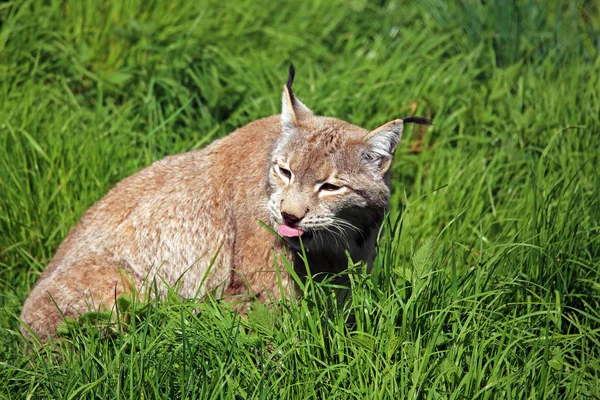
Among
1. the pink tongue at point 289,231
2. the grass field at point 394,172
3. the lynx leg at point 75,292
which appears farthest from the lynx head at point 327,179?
the lynx leg at point 75,292

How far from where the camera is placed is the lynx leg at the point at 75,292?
14.4 feet

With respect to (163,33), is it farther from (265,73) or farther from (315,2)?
(315,2)

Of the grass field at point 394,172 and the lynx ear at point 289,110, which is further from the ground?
the lynx ear at point 289,110

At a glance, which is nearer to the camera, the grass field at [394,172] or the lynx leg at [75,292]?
the grass field at [394,172]

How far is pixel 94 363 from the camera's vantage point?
369 cm

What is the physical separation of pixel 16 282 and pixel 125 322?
1.26 m

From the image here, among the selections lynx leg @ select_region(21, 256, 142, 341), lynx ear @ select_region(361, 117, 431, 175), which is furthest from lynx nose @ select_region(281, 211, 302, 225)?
lynx leg @ select_region(21, 256, 142, 341)

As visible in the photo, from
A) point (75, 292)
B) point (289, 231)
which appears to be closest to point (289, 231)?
point (289, 231)

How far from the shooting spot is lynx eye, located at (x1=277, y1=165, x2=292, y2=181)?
13.9 ft

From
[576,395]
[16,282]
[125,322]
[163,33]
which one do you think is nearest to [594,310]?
[576,395]

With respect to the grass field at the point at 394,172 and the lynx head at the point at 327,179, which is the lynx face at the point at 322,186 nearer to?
the lynx head at the point at 327,179

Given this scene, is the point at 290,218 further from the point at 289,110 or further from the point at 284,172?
the point at 289,110

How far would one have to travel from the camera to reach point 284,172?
14.1ft

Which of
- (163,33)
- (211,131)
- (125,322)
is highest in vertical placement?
(163,33)
